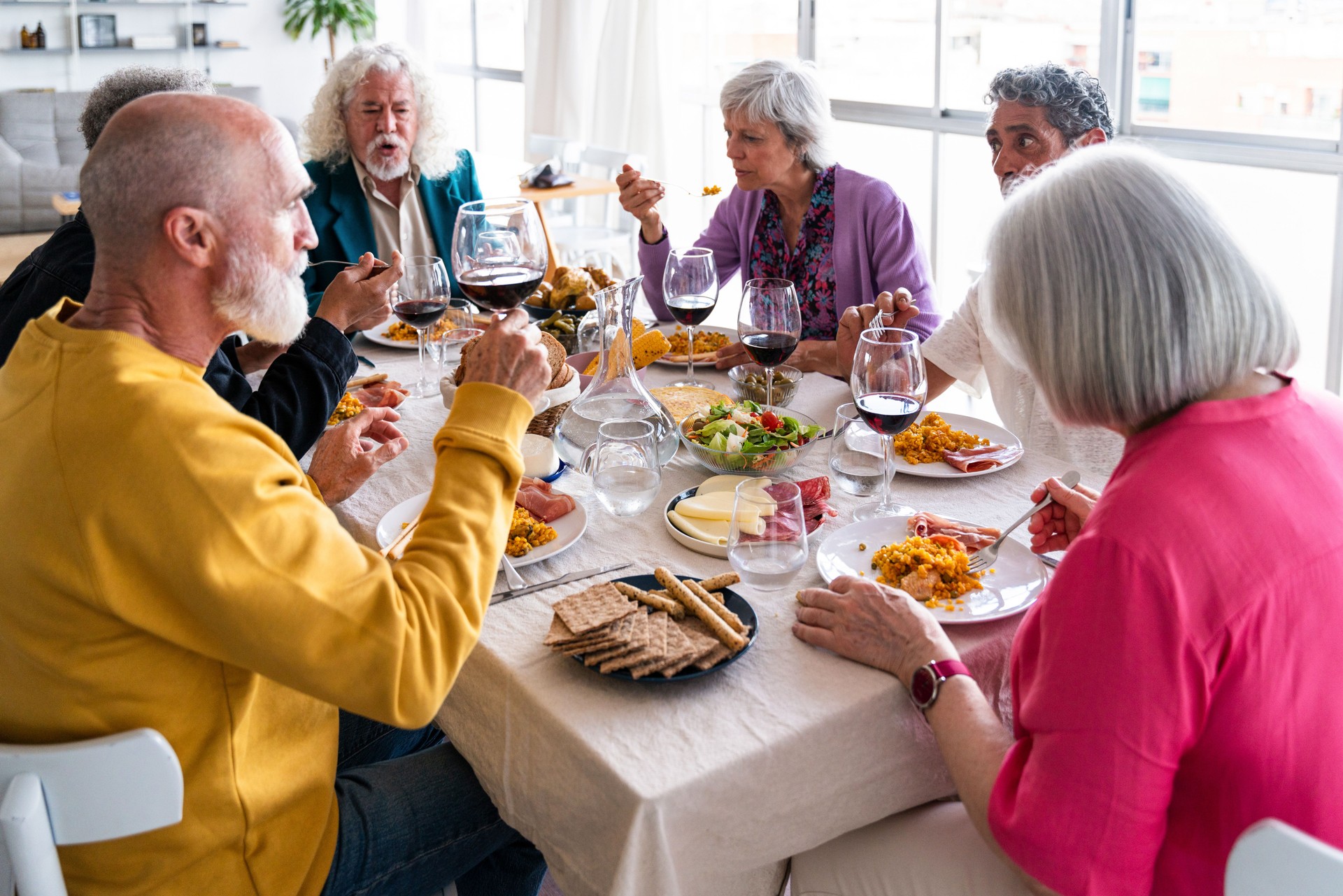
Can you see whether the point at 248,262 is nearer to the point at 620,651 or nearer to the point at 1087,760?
the point at 620,651

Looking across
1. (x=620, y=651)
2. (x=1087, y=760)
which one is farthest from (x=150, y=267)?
(x=1087, y=760)

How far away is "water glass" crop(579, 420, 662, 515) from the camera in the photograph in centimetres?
152

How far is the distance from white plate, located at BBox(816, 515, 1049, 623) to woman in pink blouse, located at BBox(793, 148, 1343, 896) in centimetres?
20

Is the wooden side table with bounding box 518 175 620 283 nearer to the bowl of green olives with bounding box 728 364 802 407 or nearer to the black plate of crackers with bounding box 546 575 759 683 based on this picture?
the bowl of green olives with bounding box 728 364 802 407

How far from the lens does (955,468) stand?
1687mm

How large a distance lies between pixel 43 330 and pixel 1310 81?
3633mm

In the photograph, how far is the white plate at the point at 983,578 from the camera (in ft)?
4.18

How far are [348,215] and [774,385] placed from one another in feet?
5.42

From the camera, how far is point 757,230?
288 cm

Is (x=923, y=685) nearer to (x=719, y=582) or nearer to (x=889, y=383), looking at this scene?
(x=719, y=582)

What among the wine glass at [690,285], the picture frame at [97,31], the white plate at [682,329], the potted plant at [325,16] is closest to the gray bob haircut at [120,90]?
the wine glass at [690,285]

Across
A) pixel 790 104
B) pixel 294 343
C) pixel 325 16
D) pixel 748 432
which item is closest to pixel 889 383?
pixel 748 432

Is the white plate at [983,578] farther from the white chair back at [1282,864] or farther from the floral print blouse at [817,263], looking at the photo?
the floral print blouse at [817,263]

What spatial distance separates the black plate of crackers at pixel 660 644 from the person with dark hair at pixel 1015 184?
3.12 ft
